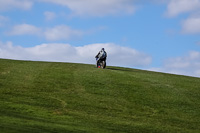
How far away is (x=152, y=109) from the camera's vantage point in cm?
2306

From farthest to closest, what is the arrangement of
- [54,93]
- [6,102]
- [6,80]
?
[6,80] → [54,93] → [6,102]

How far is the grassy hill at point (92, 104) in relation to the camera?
1629 centimetres

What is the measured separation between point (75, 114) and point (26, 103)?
3430mm

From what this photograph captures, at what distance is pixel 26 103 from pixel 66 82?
27.9ft

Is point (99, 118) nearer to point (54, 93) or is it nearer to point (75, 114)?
point (75, 114)

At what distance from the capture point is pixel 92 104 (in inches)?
891

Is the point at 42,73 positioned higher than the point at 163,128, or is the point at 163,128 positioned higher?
the point at 42,73

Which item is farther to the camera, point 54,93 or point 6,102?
point 54,93

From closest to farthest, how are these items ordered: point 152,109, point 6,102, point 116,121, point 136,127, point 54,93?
point 136,127 < point 116,121 < point 6,102 < point 152,109 < point 54,93

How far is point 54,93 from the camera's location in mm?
25016

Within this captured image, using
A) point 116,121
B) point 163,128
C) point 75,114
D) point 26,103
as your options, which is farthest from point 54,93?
point 163,128

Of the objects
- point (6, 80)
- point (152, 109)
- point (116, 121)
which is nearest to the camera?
point (116, 121)

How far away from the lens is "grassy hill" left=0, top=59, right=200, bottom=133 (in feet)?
53.5

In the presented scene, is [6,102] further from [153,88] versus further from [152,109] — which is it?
[153,88]
